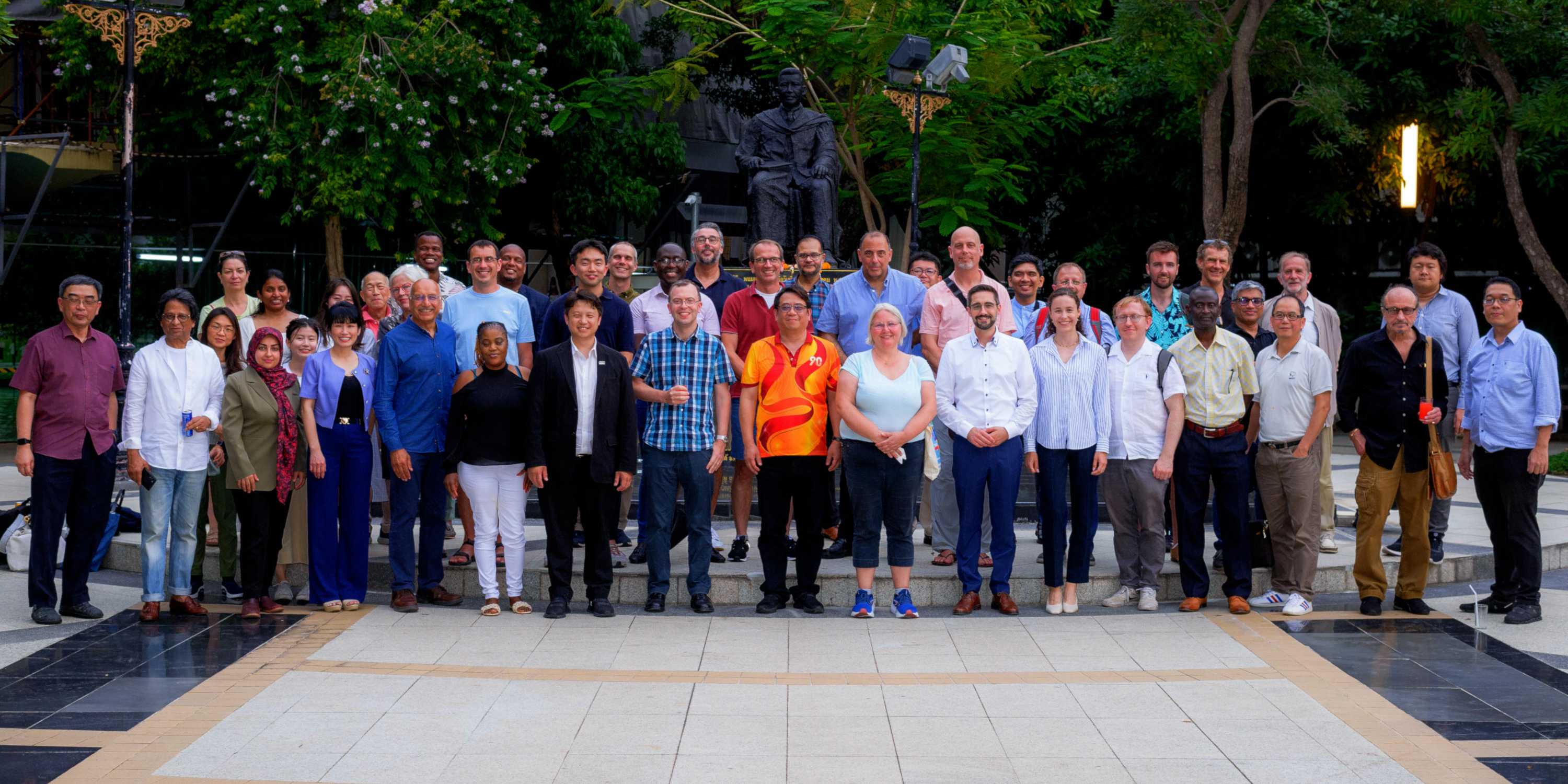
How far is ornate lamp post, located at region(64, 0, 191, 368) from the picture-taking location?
13.7 metres

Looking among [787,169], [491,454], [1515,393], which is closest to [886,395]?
[491,454]

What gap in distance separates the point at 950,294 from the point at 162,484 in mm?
4748

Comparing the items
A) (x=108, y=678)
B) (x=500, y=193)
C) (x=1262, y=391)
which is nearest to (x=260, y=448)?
(x=108, y=678)

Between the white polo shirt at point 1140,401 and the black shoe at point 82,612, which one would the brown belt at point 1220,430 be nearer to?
the white polo shirt at point 1140,401

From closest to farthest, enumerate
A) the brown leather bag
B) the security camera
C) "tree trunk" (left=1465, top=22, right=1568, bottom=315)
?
1. the brown leather bag
2. the security camera
3. "tree trunk" (left=1465, top=22, right=1568, bottom=315)

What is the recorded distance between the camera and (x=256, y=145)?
21297 millimetres

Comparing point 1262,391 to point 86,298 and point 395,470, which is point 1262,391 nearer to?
point 395,470

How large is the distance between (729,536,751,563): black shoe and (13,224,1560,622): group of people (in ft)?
2.19

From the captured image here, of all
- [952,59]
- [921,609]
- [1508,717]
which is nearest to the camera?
[1508,717]

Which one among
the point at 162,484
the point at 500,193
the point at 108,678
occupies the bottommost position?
the point at 108,678

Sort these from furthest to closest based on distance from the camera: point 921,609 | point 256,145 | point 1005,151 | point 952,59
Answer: point 1005,151
point 256,145
point 952,59
point 921,609

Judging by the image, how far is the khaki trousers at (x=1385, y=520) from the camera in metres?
8.62

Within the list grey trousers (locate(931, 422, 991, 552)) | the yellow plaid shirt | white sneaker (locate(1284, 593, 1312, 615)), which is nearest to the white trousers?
grey trousers (locate(931, 422, 991, 552))

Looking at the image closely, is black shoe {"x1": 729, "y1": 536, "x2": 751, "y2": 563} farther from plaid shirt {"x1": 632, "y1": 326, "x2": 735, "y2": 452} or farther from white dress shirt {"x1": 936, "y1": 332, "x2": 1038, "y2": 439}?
white dress shirt {"x1": 936, "y1": 332, "x2": 1038, "y2": 439}
